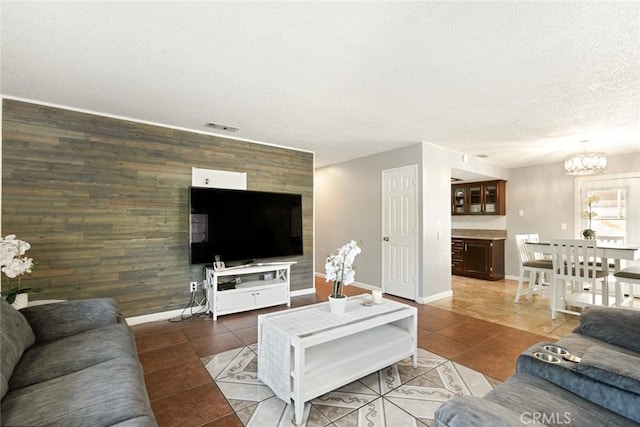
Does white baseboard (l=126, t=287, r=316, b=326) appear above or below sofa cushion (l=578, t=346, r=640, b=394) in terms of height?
below

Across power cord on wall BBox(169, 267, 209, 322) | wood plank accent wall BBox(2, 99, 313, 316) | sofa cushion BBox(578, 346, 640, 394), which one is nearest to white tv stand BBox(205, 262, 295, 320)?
power cord on wall BBox(169, 267, 209, 322)

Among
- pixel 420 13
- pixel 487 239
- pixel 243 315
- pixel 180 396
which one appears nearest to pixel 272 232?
pixel 243 315

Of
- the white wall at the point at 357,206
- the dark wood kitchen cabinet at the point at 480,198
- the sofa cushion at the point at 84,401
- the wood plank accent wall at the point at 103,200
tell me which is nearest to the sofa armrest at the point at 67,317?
the sofa cushion at the point at 84,401

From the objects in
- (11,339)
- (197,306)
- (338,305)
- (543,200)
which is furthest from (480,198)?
(11,339)

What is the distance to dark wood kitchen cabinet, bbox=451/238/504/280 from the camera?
590 cm

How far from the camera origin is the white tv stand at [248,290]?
3.64 metres

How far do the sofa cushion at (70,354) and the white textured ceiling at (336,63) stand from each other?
193 cm

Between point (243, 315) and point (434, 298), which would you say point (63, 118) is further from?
point (434, 298)

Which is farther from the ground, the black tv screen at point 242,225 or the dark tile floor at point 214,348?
the black tv screen at point 242,225

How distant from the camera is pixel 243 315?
3.77 metres

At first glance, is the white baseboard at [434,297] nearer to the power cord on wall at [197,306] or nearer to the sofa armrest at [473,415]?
the power cord on wall at [197,306]

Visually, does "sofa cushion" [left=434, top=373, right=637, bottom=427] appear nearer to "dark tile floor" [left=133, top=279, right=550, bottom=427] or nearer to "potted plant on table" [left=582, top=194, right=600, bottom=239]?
"dark tile floor" [left=133, top=279, right=550, bottom=427]

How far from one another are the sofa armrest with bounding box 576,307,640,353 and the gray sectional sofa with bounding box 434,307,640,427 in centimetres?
5

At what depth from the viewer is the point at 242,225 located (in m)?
3.96
